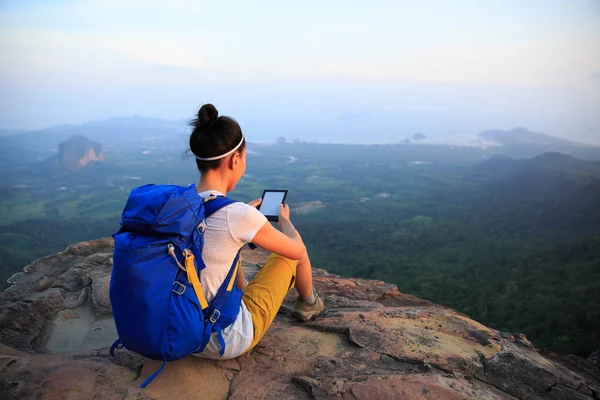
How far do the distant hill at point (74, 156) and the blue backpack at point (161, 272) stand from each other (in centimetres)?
7794

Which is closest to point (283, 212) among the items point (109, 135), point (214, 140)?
A: point (214, 140)

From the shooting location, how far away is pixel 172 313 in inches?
101

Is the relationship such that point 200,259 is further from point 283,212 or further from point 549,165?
point 549,165

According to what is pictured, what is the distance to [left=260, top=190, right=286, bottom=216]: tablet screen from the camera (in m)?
3.65

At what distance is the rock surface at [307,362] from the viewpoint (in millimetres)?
2904

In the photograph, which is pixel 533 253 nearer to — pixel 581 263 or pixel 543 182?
pixel 581 263

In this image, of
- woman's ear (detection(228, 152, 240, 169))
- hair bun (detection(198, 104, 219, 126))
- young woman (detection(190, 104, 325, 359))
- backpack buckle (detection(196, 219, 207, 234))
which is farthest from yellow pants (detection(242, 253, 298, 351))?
hair bun (detection(198, 104, 219, 126))

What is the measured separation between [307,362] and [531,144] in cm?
11301

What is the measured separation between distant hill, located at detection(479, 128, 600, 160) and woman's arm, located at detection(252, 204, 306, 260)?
71536 mm

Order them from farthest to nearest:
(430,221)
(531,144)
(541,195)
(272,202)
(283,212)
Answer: (531,144) → (541,195) → (430,221) → (272,202) → (283,212)

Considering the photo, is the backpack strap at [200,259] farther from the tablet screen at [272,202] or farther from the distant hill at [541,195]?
the distant hill at [541,195]

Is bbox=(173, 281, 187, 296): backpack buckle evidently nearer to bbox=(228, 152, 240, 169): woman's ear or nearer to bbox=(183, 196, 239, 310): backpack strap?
bbox=(183, 196, 239, 310): backpack strap

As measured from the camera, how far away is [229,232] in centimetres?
274

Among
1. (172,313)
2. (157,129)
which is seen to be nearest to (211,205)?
(172,313)
